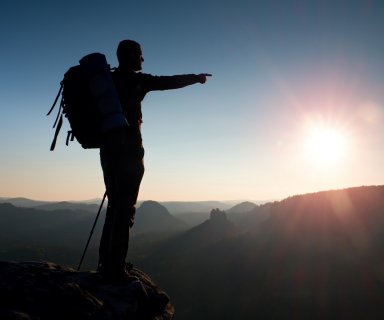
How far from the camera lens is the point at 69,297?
151 inches

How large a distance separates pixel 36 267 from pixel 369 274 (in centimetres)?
12018

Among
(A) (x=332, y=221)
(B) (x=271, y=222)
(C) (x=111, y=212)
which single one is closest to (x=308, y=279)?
(A) (x=332, y=221)

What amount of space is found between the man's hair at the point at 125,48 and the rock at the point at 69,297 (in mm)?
3359

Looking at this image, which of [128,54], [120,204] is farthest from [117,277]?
[128,54]

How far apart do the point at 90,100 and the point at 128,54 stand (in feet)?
4.14

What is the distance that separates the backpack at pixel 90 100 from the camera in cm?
461

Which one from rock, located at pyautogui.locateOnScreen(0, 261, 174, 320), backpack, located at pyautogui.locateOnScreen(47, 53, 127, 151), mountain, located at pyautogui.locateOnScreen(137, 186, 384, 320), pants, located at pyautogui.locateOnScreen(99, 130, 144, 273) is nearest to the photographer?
rock, located at pyautogui.locateOnScreen(0, 261, 174, 320)

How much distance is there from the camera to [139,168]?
5352 mm

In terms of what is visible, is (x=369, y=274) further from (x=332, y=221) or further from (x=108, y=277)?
(x=108, y=277)

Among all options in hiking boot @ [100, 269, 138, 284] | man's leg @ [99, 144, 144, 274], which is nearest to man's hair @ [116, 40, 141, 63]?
man's leg @ [99, 144, 144, 274]

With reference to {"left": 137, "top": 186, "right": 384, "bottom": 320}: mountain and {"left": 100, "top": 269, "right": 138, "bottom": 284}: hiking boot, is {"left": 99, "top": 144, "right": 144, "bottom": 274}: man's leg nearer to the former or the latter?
{"left": 100, "top": 269, "right": 138, "bottom": 284}: hiking boot

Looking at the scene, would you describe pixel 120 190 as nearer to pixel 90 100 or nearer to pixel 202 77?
pixel 90 100

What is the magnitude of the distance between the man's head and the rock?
3.27m

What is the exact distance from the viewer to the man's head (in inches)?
219
